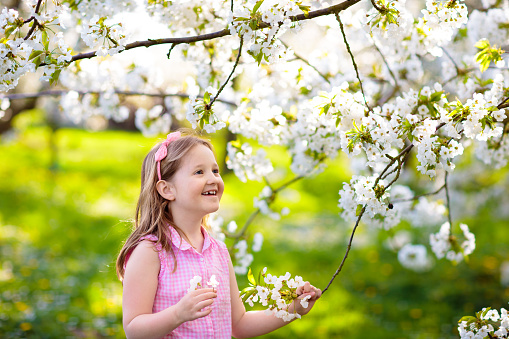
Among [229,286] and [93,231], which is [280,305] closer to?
[229,286]

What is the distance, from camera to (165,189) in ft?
6.30

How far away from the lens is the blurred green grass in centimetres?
430

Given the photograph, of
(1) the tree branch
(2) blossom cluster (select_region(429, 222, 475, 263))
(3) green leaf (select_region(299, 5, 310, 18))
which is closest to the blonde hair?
(1) the tree branch

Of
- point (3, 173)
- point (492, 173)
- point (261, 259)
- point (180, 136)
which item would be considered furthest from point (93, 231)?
point (180, 136)

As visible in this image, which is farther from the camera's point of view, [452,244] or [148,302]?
[452,244]

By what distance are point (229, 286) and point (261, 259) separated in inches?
163

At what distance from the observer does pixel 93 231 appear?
23.0 feet

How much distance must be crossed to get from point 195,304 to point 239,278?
3.79 metres

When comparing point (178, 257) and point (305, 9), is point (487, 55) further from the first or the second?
point (178, 257)

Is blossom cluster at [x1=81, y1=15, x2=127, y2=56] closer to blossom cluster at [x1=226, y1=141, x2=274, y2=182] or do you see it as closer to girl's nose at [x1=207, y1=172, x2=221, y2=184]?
girl's nose at [x1=207, y1=172, x2=221, y2=184]

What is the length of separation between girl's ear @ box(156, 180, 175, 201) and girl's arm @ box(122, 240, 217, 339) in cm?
18

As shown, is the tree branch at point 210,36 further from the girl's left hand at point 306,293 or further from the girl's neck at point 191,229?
the girl's left hand at point 306,293

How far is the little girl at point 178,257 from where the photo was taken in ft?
5.65

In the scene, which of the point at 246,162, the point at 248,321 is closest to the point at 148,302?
the point at 248,321
